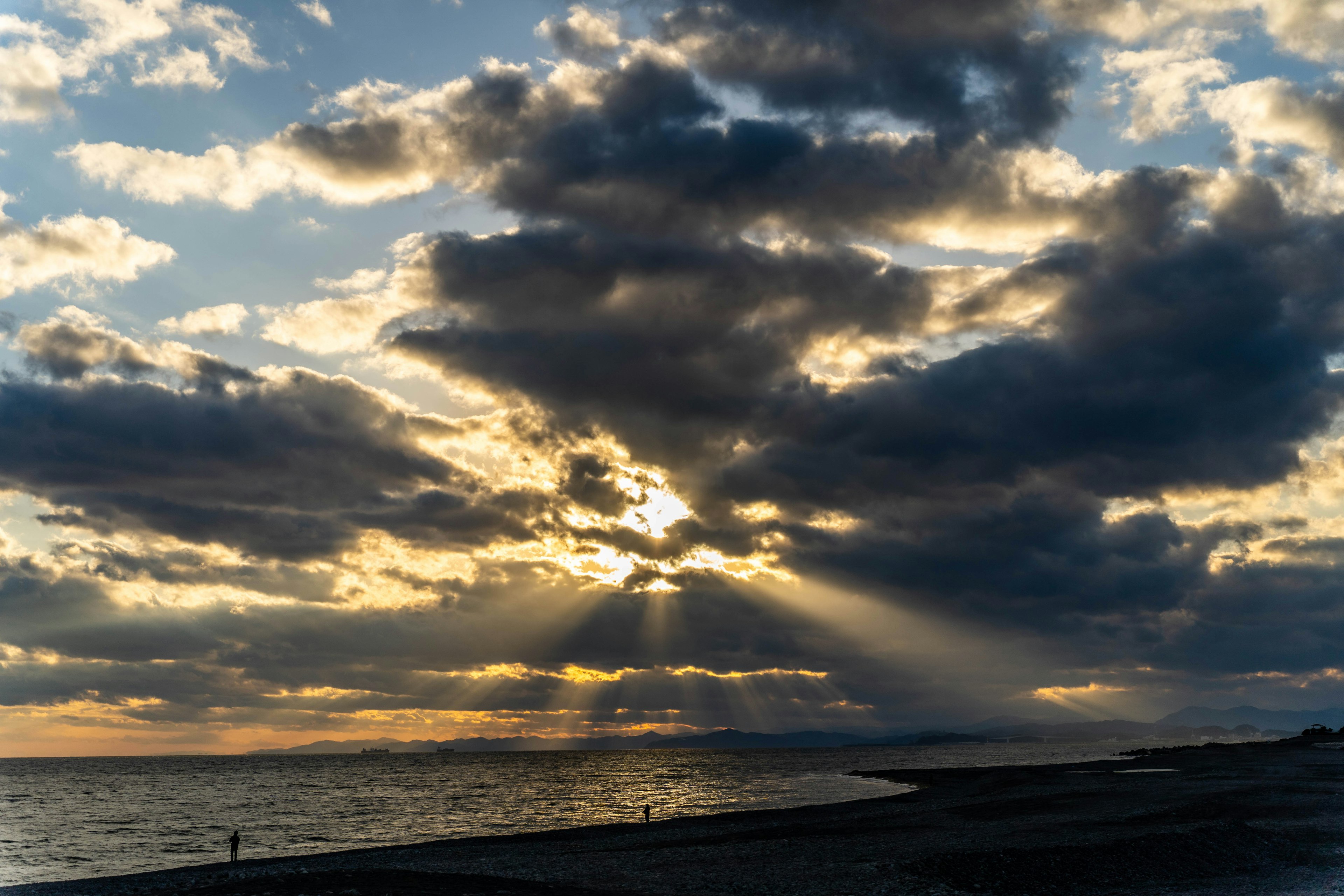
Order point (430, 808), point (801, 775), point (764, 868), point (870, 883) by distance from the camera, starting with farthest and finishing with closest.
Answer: point (801, 775) < point (430, 808) < point (764, 868) < point (870, 883)

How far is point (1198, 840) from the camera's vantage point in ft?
140

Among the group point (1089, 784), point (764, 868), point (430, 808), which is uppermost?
point (764, 868)

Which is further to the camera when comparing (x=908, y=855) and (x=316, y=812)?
(x=316, y=812)

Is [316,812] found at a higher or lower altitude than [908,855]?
lower

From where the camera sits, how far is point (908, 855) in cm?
4547

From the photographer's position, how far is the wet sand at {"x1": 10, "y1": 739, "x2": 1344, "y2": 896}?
123ft

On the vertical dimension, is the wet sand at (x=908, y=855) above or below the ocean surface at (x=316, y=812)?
above

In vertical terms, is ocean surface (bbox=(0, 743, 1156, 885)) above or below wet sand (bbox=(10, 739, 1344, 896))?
below

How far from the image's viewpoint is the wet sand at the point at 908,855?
3762cm

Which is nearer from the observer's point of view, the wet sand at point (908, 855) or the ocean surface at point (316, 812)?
the wet sand at point (908, 855)

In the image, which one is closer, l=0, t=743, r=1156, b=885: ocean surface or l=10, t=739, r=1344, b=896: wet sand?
l=10, t=739, r=1344, b=896: wet sand

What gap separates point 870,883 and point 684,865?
42.7 feet

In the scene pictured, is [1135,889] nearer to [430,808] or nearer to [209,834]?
[209,834]

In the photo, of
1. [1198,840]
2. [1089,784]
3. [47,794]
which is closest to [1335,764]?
[1089,784]
